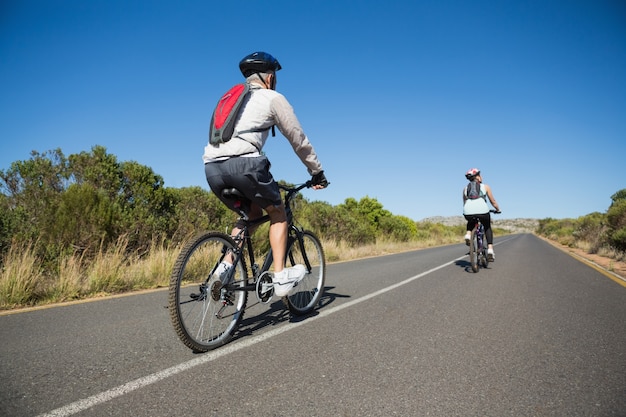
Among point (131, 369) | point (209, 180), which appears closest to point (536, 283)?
point (209, 180)

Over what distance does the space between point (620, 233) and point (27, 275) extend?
1850 cm

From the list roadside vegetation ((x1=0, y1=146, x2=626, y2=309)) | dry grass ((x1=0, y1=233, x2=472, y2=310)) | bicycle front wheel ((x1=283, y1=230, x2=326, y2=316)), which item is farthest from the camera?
roadside vegetation ((x1=0, y1=146, x2=626, y2=309))

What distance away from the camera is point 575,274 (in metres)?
8.63

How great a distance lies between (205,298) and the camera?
3.02 metres

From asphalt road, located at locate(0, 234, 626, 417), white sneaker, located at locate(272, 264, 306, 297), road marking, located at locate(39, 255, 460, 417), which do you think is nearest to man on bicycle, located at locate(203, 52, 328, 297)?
white sneaker, located at locate(272, 264, 306, 297)

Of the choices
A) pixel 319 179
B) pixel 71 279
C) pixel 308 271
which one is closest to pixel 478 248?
pixel 308 271

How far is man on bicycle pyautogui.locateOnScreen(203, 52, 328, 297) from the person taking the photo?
305cm

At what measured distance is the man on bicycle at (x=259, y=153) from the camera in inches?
120

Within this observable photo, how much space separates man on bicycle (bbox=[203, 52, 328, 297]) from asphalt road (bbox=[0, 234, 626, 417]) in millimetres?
845

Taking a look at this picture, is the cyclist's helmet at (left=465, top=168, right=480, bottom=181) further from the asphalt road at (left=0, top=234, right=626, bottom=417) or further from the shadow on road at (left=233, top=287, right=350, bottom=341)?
the shadow on road at (left=233, top=287, right=350, bottom=341)

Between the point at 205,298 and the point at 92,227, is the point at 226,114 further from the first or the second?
the point at 92,227

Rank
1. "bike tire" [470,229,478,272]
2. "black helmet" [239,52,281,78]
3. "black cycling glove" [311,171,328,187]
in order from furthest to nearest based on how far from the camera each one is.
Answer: "bike tire" [470,229,478,272], "black cycling glove" [311,171,328,187], "black helmet" [239,52,281,78]

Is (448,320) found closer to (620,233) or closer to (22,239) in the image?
(22,239)

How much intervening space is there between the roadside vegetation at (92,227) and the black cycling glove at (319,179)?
4033 mm
